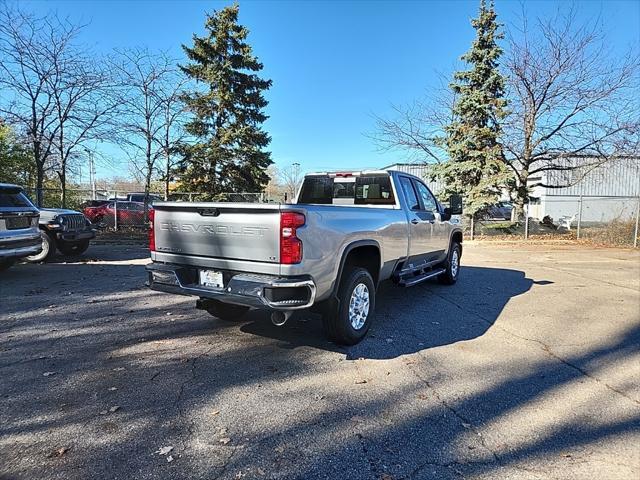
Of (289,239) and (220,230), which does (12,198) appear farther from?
(289,239)

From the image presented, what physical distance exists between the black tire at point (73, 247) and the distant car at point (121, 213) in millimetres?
7850

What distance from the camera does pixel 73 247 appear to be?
11.5 meters

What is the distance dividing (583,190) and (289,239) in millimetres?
37997

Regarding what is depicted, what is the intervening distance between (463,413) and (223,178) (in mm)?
19092

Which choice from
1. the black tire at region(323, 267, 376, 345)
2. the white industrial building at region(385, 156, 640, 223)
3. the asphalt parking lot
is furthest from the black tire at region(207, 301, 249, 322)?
the white industrial building at region(385, 156, 640, 223)

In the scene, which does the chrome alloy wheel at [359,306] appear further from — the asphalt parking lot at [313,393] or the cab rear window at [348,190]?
the cab rear window at [348,190]

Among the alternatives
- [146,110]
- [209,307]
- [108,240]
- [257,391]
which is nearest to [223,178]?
[146,110]

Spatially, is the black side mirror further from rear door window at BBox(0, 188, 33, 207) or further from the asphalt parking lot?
rear door window at BBox(0, 188, 33, 207)

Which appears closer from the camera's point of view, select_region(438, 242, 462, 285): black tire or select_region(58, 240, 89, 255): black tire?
select_region(438, 242, 462, 285): black tire

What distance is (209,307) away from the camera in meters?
5.50

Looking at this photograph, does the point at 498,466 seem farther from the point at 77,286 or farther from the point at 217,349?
the point at 77,286

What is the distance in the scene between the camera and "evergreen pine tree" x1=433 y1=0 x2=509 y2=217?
62.6 feet

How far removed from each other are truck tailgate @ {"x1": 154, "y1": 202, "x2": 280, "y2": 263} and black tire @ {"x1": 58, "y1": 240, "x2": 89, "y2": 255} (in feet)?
24.6

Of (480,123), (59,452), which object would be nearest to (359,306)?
(59,452)
